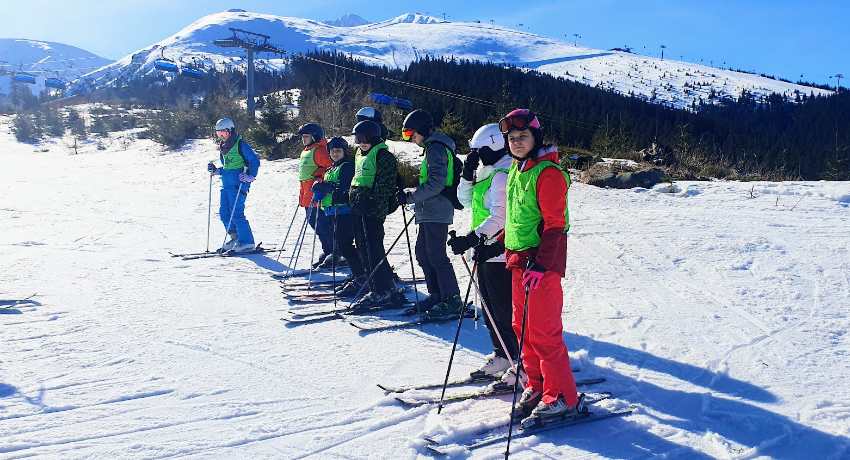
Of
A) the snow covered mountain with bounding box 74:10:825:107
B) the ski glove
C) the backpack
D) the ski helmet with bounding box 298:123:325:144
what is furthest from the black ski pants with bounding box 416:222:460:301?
the snow covered mountain with bounding box 74:10:825:107

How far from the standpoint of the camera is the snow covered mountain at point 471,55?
9975 cm

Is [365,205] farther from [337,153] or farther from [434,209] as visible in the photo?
[337,153]

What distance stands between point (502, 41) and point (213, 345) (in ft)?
558

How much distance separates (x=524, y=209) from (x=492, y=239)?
2.22 ft

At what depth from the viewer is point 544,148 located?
10.9 feet

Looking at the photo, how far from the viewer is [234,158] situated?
29.0 feet

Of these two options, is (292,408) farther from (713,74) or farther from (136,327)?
(713,74)

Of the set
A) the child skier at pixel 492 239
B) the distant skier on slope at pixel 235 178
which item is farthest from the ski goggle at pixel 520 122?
the distant skier on slope at pixel 235 178

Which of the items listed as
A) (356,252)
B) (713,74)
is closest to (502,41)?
(713,74)

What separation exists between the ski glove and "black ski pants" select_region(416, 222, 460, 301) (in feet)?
7.48

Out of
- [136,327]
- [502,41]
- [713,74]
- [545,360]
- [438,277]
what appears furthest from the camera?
[502,41]

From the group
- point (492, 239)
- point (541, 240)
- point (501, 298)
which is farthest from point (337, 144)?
point (541, 240)

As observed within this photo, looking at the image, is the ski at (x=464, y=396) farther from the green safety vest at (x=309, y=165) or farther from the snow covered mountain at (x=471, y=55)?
the snow covered mountain at (x=471, y=55)

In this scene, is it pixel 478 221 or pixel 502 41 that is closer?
pixel 478 221
